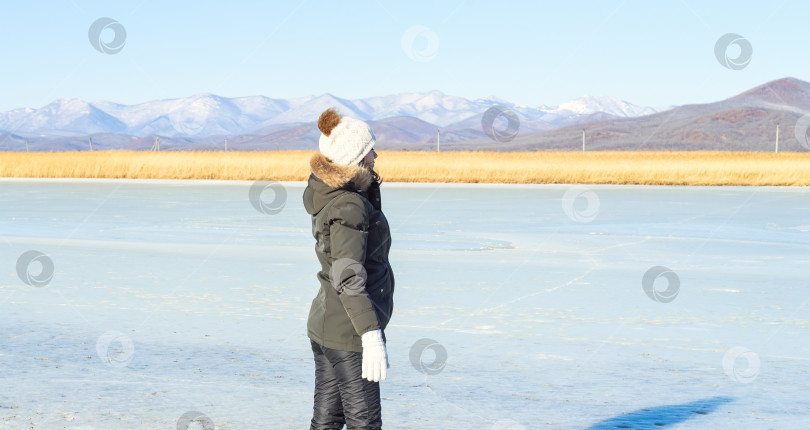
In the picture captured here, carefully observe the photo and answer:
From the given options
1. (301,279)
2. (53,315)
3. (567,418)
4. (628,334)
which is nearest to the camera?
(567,418)

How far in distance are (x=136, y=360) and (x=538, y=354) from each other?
238 cm

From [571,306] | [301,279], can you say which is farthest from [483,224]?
[571,306]

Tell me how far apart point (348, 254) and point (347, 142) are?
16.2 inches

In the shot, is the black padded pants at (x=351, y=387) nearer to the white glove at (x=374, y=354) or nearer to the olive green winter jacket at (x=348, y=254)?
the olive green winter jacket at (x=348, y=254)

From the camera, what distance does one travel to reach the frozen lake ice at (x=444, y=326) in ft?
15.5

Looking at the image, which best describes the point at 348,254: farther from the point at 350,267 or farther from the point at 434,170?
the point at 434,170

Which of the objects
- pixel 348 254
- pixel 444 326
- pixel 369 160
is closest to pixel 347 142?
pixel 369 160

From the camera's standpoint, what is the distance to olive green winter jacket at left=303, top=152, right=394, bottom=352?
3.27 m

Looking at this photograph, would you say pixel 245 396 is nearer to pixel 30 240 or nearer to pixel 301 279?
pixel 301 279

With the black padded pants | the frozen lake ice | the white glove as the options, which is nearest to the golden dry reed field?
the frozen lake ice

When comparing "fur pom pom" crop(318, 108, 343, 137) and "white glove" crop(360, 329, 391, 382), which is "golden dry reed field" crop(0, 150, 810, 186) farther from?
"white glove" crop(360, 329, 391, 382)

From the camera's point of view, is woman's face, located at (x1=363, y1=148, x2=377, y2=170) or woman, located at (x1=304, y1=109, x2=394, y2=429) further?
woman's face, located at (x1=363, y1=148, x2=377, y2=170)

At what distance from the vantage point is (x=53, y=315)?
720 centimetres

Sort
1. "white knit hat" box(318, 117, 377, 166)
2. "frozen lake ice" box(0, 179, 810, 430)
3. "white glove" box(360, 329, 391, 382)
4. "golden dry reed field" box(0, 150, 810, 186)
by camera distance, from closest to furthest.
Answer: "white glove" box(360, 329, 391, 382), "white knit hat" box(318, 117, 377, 166), "frozen lake ice" box(0, 179, 810, 430), "golden dry reed field" box(0, 150, 810, 186)
